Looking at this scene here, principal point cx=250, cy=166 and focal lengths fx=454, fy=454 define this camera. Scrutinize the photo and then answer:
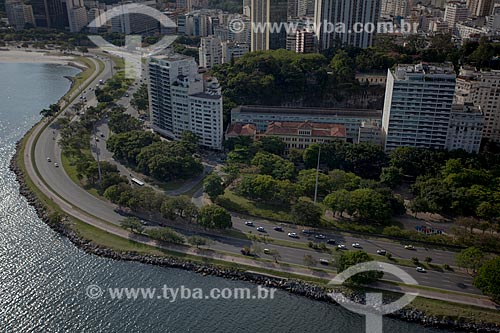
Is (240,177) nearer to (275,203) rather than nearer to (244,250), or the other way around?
(275,203)

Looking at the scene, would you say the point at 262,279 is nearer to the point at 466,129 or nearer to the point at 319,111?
the point at 466,129

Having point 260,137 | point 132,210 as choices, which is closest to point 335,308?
point 132,210

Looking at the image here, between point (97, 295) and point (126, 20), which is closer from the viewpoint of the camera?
point (97, 295)

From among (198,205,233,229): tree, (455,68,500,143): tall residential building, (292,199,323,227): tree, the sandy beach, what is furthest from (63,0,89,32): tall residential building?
(292,199,323,227): tree

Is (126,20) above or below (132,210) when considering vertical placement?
above

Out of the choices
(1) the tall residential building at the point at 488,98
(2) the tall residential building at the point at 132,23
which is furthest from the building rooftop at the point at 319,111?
(2) the tall residential building at the point at 132,23

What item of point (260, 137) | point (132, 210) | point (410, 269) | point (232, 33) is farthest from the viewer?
point (232, 33)

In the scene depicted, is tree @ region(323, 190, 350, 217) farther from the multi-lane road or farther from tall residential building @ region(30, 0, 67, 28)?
tall residential building @ region(30, 0, 67, 28)
